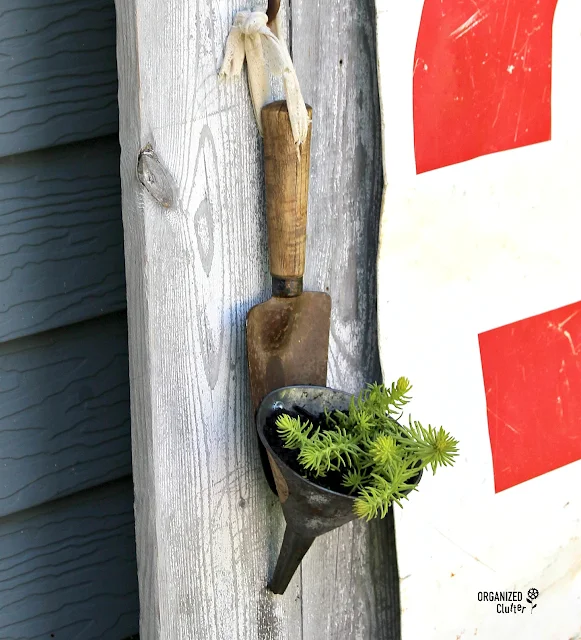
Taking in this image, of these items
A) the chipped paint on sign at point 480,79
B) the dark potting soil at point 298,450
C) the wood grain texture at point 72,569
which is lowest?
the wood grain texture at point 72,569

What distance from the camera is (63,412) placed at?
2.94 feet

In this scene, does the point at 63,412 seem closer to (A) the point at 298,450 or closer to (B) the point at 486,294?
(A) the point at 298,450

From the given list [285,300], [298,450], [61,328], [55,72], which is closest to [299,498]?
[298,450]

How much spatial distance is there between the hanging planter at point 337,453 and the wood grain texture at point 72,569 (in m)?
0.23

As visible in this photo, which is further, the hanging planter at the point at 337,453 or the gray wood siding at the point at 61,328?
the gray wood siding at the point at 61,328

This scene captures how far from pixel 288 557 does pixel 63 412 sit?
0.89 feet

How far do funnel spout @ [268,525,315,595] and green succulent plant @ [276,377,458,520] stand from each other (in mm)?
100

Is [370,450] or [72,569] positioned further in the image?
[72,569]

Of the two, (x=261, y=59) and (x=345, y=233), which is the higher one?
(x=261, y=59)

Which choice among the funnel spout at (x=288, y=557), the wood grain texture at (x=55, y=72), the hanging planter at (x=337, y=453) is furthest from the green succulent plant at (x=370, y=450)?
the wood grain texture at (x=55, y=72)

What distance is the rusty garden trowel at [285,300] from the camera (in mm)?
786

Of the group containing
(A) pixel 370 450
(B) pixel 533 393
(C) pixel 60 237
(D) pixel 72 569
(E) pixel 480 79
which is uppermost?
(E) pixel 480 79

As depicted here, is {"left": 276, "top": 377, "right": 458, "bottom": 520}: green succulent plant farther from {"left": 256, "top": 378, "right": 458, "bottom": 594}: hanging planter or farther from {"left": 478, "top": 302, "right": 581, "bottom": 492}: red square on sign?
{"left": 478, "top": 302, "right": 581, "bottom": 492}: red square on sign

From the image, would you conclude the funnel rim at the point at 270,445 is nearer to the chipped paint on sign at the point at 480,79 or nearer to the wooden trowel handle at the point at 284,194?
the wooden trowel handle at the point at 284,194
